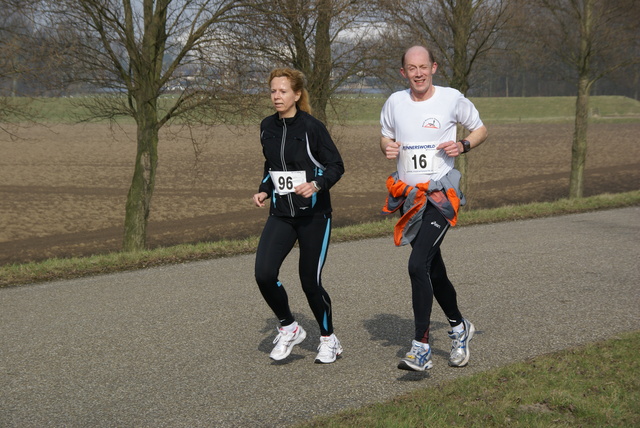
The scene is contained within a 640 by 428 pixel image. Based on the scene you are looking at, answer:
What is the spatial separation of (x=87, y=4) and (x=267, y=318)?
6.87m

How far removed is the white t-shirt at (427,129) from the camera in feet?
17.4

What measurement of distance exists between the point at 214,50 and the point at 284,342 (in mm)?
7639

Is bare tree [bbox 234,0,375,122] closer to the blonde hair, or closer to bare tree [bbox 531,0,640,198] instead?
bare tree [bbox 531,0,640,198]

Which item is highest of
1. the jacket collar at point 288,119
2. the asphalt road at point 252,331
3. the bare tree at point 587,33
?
the bare tree at point 587,33

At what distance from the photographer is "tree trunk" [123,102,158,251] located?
1287cm

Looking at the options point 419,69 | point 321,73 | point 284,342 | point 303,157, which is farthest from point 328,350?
point 321,73

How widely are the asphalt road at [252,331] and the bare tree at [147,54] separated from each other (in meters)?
3.48

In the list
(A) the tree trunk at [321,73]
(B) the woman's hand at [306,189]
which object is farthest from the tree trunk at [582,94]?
(B) the woman's hand at [306,189]

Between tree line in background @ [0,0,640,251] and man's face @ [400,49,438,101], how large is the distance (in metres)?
7.22

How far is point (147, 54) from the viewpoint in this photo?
12.5m

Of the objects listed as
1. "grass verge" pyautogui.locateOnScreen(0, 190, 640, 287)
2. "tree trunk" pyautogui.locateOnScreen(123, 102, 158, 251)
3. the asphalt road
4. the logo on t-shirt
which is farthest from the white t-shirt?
"tree trunk" pyautogui.locateOnScreen(123, 102, 158, 251)

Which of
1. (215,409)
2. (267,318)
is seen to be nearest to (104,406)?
(215,409)

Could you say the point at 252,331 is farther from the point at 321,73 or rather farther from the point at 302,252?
the point at 321,73

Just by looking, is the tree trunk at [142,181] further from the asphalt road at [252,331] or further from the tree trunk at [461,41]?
the tree trunk at [461,41]
